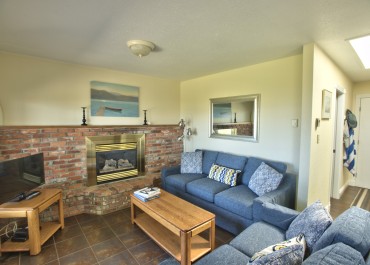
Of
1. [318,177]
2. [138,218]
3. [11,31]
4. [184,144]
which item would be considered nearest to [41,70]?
[11,31]

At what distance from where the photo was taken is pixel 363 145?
13.5 ft

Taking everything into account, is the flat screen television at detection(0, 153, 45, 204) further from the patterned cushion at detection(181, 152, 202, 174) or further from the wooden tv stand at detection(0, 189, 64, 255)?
the patterned cushion at detection(181, 152, 202, 174)

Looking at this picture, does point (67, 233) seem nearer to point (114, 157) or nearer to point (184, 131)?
point (114, 157)

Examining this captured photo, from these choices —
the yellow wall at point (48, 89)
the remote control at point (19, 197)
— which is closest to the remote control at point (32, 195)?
the remote control at point (19, 197)

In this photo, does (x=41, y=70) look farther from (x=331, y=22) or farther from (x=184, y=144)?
(x=331, y=22)

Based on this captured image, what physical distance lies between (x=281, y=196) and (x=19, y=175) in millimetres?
3162

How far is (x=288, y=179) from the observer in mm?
2641

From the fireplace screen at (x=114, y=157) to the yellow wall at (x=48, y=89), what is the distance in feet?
1.11

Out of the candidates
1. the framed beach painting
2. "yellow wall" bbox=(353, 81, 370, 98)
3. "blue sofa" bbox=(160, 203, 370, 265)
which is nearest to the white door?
"yellow wall" bbox=(353, 81, 370, 98)

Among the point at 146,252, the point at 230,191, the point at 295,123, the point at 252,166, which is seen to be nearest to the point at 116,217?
the point at 146,252

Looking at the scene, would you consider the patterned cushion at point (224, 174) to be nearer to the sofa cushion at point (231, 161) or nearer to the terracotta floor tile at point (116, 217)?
the sofa cushion at point (231, 161)

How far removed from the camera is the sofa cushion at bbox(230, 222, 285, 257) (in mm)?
1565

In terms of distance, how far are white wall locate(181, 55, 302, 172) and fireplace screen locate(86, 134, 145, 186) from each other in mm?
1576

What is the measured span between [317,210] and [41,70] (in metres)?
3.90
